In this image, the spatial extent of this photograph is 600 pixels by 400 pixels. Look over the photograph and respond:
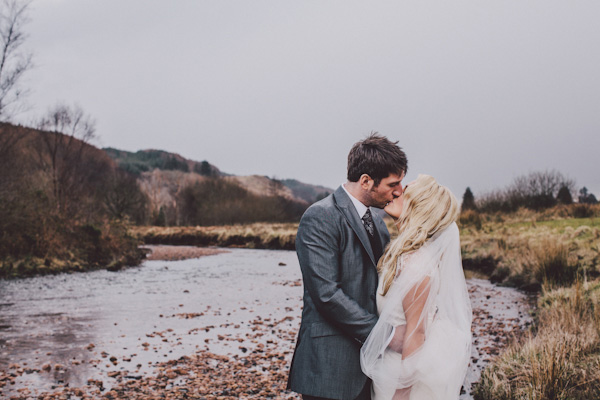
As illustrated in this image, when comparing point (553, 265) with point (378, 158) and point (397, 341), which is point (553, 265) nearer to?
point (397, 341)

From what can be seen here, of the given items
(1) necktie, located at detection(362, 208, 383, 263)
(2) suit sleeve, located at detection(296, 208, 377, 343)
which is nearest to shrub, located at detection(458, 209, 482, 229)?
(1) necktie, located at detection(362, 208, 383, 263)

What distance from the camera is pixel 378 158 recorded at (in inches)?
105

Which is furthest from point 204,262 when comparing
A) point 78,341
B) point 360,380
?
point 360,380

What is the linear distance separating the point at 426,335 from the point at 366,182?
0.88 meters

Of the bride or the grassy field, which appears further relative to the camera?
the grassy field

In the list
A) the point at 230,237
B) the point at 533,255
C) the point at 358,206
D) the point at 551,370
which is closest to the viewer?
the point at 358,206

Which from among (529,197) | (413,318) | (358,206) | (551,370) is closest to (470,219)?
(529,197)

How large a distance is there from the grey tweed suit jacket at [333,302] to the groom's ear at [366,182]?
139mm

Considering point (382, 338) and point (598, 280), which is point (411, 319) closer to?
point (382, 338)

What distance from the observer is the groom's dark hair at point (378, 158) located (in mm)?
2678

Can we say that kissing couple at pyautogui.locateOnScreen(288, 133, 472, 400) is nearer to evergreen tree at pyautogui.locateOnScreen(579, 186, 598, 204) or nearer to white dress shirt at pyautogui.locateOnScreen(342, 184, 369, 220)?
white dress shirt at pyautogui.locateOnScreen(342, 184, 369, 220)

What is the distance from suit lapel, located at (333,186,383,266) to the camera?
2699 millimetres

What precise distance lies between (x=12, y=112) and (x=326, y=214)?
21.8 m

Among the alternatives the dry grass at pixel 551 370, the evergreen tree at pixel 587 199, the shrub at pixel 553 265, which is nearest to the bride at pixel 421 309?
the dry grass at pixel 551 370
